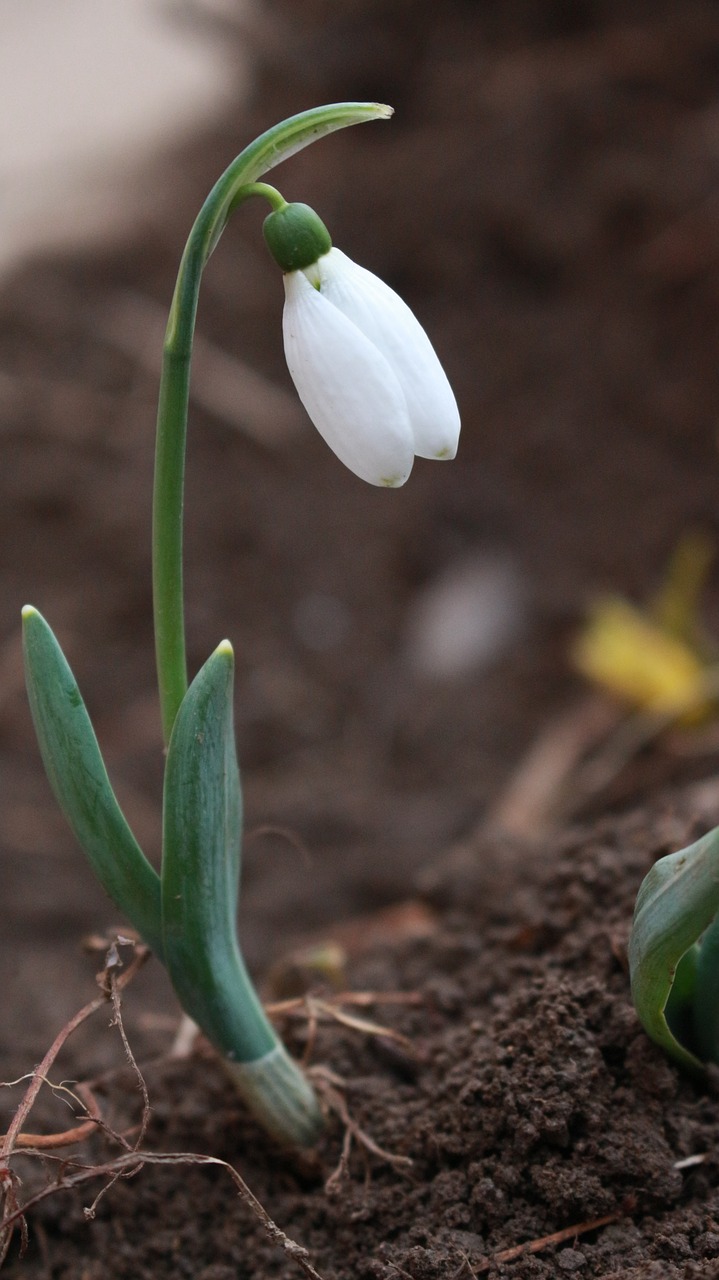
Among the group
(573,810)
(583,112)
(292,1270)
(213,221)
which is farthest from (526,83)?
(292,1270)

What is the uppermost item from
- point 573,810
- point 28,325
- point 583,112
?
point 583,112

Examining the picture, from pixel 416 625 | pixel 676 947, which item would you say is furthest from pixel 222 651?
pixel 416 625

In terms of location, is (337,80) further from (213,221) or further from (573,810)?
(213,221)

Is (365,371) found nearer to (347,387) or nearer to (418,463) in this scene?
(347,387)

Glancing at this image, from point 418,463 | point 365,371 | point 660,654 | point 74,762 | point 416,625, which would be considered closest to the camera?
point 365,371

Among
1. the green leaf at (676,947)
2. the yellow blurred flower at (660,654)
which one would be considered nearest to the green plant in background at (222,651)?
the green leaf at (676,947)

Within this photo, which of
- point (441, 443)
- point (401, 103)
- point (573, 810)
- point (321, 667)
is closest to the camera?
point (441, 443)
